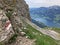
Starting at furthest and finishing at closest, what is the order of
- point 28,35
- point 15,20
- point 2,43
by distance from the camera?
point 15,20, point 28,35, point 2,43

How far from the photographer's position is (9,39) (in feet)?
64.7

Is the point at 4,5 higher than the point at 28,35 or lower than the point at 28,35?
higher

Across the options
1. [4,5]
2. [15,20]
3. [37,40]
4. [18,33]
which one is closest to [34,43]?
[37,40]

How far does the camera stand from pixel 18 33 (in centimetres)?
2139

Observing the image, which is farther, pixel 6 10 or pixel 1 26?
pixel 6 10

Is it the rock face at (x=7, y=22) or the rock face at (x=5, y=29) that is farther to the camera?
the rock face at (x=7, y=22)

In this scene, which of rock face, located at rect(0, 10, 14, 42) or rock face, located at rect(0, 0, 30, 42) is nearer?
rock face, located at rect(0, 10, 14, 42)

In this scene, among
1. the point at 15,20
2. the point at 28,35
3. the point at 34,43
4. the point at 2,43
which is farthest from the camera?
the point at 15,20

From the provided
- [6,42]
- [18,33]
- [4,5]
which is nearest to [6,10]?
[4,5]

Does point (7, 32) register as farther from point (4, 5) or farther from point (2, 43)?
point (4, 5)

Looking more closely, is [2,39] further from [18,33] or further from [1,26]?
[18,33]

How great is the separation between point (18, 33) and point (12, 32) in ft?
4.86

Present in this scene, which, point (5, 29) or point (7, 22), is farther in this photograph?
point (7, 22)

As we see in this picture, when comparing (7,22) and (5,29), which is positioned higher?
(7,22)
